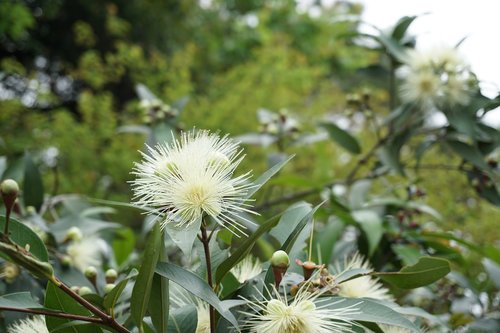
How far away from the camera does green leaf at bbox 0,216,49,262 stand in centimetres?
76

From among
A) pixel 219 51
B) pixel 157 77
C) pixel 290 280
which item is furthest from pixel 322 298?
pixel 219 51

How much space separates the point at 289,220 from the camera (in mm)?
814

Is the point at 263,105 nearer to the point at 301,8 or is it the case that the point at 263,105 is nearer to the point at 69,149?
the point at 69,149

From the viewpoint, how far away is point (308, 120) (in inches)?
157

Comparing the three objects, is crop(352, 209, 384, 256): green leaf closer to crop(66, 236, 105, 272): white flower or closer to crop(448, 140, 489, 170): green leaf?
crop(448, 140, 489, 170): green leaf

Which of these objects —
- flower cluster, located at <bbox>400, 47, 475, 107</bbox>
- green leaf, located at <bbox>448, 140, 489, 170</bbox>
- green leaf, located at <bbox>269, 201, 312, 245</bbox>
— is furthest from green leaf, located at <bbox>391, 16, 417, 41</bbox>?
green leaf, located at <bbox>269, 201, 312, 245</bbox>

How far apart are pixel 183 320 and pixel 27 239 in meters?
0.24

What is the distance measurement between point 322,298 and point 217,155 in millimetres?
234

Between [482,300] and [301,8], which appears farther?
[301,8]

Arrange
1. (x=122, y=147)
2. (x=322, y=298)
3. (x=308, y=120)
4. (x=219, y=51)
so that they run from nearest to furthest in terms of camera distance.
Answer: (x=322, y=298) → (x=122, y=147) → (x=308, y=120) → (x=219, y=51)

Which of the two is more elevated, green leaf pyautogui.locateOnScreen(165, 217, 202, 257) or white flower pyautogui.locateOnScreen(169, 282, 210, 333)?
green leaf pyautogui.locateOnScreen(165, 217, 202, 257)

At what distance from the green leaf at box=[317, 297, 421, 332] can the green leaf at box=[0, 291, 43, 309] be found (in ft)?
1.18

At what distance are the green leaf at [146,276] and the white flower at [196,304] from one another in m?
0.12

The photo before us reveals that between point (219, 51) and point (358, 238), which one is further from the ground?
point (358, 238)
